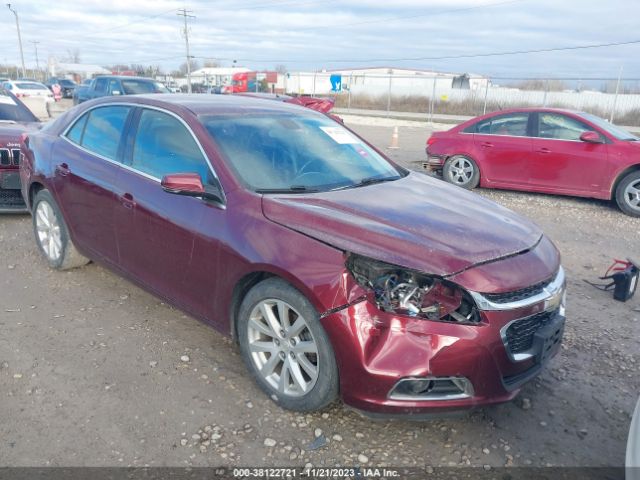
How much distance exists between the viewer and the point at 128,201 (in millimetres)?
3770

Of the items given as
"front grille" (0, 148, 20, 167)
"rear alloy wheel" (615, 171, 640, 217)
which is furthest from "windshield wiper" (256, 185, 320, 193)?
"rear alloy wheel" (615, 171, 640, 217)

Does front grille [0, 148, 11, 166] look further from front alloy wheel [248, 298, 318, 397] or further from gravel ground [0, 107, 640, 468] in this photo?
front alloy wheel [248, 298, 318, 397]

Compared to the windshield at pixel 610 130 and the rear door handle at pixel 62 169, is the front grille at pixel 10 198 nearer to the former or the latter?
the rear door handle at pixel 62 169

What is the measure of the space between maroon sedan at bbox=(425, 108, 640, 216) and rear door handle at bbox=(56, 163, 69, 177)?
262 inches

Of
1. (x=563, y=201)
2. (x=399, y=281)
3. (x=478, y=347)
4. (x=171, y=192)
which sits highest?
(x=171, y=192)

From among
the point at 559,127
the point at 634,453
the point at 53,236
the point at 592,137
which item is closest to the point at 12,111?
the point at 53,236

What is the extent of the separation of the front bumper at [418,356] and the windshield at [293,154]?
1106mm

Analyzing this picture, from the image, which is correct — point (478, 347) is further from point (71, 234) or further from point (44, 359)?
point (71, 234)

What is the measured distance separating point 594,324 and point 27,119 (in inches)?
293

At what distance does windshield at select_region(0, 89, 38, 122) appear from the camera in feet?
24.3

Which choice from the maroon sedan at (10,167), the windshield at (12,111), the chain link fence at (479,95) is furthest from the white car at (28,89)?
the maroon sedan at (10,167)

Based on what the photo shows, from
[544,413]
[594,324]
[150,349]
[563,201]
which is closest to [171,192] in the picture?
[150,349]

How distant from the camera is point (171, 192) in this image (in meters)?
3.35

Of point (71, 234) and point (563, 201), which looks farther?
point (563, 201)
